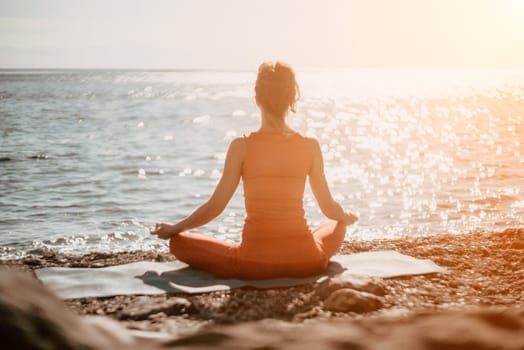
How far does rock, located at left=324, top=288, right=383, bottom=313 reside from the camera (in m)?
4.90

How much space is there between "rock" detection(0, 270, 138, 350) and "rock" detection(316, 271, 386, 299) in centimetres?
431

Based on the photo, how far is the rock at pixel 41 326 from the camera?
880 millimetres

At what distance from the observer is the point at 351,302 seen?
194 inches

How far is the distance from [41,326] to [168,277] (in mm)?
4883

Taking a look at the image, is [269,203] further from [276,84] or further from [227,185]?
[276,84]

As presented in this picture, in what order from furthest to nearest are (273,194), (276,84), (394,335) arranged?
(273,194) < (276,84) < (394,335)

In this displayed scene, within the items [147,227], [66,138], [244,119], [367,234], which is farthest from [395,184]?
[244,119]

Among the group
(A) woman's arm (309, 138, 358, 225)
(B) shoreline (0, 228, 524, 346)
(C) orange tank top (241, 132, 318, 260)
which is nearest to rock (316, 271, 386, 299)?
(B) shoreline (0, 228, 524, 346)

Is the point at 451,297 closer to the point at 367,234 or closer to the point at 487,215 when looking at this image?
the point at 367,234

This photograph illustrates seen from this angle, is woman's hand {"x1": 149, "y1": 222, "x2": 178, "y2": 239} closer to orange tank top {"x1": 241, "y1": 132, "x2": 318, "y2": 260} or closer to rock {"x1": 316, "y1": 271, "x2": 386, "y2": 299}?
orange tank top {"x1": 241, "y1": 132, "x2": 318, "y2": 260}

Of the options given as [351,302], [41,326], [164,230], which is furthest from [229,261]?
[41,326]

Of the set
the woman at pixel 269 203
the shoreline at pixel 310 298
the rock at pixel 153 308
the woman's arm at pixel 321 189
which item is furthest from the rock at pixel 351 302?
the woman's arm at pixel 321 189

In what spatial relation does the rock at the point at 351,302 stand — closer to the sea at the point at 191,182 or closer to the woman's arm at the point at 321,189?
the woman's arm at the point at 321,189

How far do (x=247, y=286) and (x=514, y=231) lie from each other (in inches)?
156
